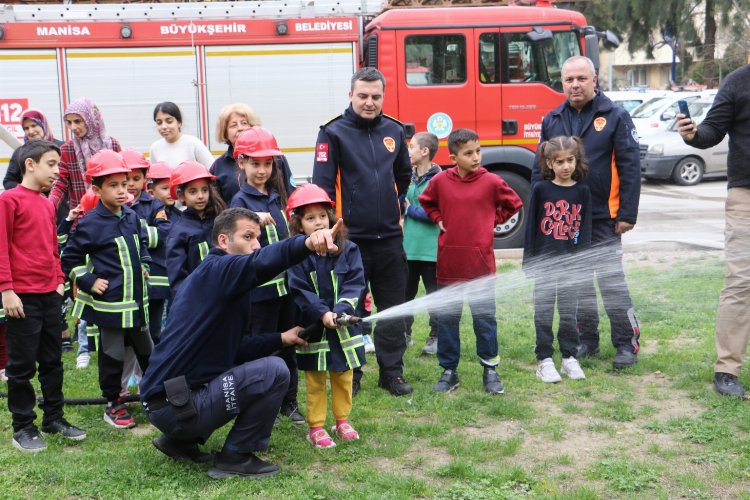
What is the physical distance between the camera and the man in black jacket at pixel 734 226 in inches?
226

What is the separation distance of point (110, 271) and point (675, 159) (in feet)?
56.9

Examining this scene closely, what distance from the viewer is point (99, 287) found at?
5.25 metres

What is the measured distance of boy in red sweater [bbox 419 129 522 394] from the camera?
5.93m

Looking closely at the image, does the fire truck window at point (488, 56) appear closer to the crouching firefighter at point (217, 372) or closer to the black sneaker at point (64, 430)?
the crouching firefighter at point (217, 372)

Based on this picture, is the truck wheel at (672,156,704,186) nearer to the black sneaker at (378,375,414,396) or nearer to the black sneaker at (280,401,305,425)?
the black sneaker at (378,375,414,396)

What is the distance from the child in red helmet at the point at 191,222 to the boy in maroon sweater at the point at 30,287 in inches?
27.1

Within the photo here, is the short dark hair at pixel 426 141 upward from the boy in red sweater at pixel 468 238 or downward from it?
upward

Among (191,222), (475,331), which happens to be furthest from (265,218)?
(475,331)

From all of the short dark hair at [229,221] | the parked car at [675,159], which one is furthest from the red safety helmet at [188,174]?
the parked car at [675,159]

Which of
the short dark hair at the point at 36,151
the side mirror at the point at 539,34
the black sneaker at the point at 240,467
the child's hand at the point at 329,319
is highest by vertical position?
the side mirror at the point at 539,34

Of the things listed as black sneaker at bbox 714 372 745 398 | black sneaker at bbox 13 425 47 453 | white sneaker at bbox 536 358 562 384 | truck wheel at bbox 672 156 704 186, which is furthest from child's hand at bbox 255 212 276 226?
truck wheel at bbox 672 156 704 186

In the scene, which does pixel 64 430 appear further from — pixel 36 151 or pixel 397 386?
pixel 397 386

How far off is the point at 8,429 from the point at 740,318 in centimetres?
486

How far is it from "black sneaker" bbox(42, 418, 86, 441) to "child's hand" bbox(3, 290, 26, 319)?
31.8 inches
